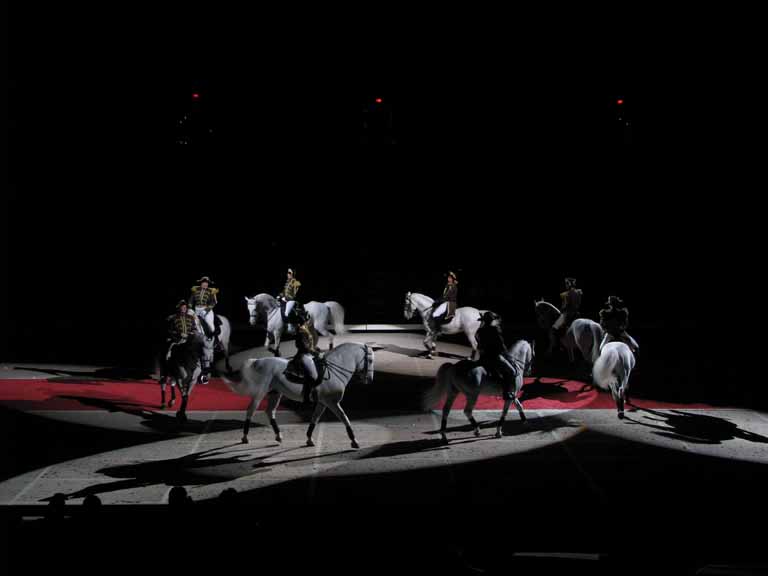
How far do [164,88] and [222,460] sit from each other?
17.6 meters

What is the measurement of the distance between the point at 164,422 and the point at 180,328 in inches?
64.9

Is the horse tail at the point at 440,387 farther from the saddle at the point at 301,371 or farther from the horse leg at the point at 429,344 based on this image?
the horse leg at the point at 429,344

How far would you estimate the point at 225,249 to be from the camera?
26.8 metres

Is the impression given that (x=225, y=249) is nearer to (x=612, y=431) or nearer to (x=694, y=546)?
(x=612, y=431)

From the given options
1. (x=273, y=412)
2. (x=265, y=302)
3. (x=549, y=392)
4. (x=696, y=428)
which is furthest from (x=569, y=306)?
(x=273, y=412)

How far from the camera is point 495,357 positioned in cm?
1205

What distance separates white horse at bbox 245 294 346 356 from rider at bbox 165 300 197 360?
173 inches

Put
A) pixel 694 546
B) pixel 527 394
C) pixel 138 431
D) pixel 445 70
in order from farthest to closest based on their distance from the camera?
pixel 445 70 → pixel 527 394 → pixel 138 431 → pixel 694 546

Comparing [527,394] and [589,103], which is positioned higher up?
[589,103]

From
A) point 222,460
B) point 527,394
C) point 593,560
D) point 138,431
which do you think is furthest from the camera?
point 527,394

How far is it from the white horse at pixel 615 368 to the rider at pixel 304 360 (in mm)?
4872

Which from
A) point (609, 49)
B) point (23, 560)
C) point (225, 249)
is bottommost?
point (23, 560)

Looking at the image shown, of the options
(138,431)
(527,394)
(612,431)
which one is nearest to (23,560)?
(138,431)

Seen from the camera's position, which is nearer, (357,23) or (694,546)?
(694,546)
